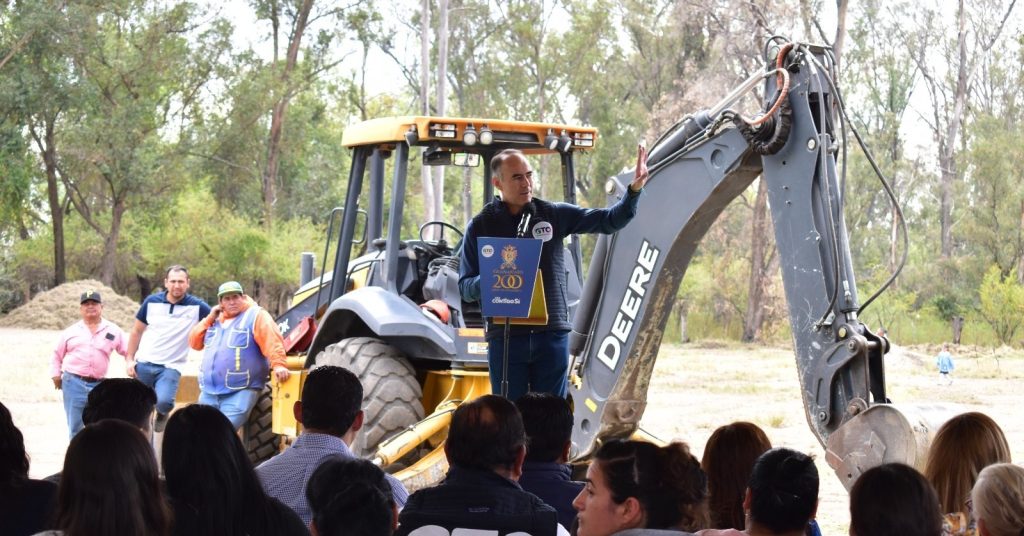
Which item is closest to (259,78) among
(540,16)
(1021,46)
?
(540,16)

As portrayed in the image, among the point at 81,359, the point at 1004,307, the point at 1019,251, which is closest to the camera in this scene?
the point at 81,359

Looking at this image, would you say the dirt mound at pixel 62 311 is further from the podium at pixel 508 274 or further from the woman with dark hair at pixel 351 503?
the woman with dark hair at pixel 351 503

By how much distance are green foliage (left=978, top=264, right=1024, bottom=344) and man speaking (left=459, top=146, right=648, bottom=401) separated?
96.5 feet

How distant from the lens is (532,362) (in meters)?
6.37

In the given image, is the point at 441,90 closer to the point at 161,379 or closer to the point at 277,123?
the point at 277,123

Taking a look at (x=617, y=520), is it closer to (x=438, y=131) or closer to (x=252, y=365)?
(x=438, y=131)

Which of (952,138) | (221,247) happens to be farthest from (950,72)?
(221,247)

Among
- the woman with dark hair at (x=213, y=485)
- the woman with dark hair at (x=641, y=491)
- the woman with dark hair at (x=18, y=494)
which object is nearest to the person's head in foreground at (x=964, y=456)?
the woman with dark hair at (x=641, y=491)

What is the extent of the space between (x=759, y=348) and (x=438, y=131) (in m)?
27.4

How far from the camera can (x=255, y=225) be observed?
143 ft

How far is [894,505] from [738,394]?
18.7 metres

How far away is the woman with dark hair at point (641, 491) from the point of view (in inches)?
131

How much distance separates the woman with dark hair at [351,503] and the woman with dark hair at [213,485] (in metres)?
0.29

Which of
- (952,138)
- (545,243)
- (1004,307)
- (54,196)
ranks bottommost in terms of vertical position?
(1004,307)
